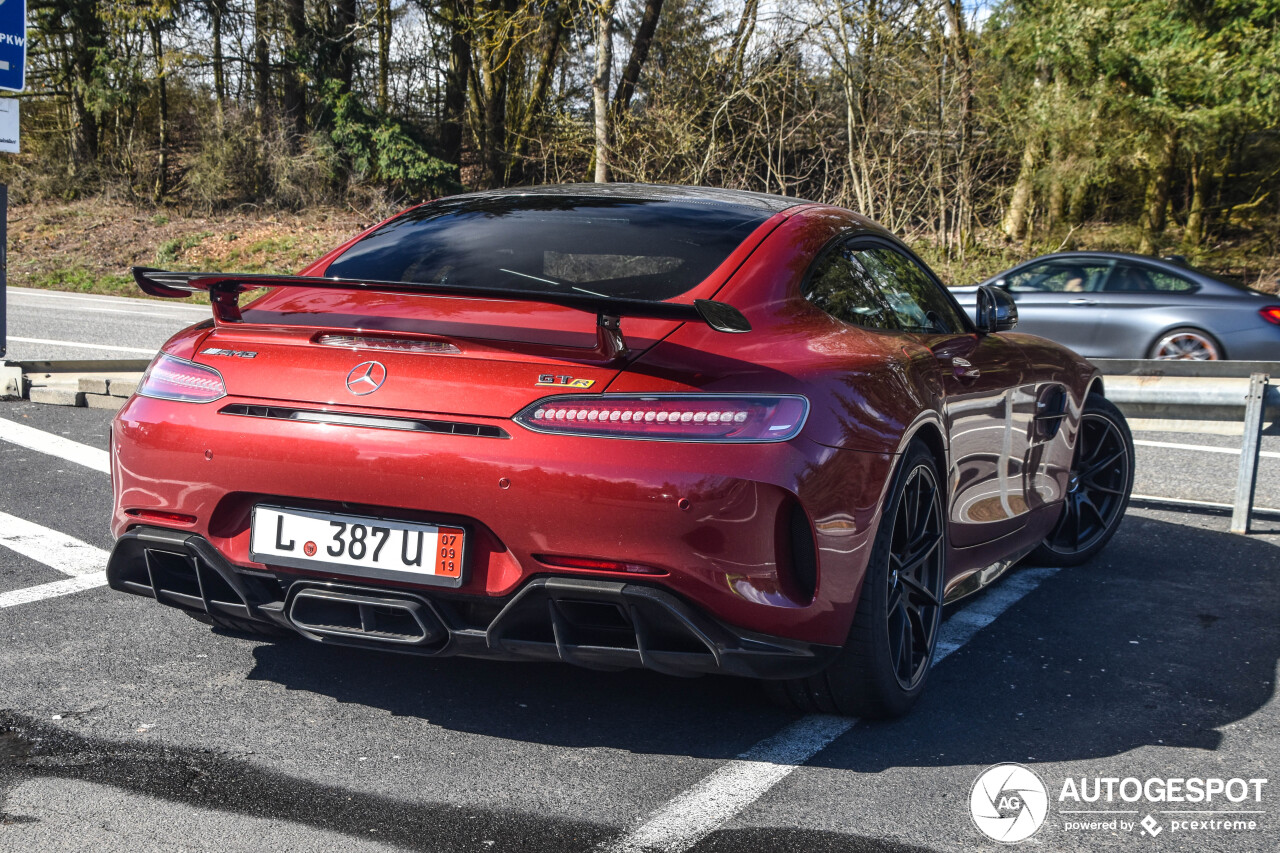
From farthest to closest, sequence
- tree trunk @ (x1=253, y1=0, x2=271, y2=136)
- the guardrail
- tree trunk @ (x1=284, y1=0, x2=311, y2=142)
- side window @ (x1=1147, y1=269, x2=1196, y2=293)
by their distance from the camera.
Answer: tree trunk @ (x1=253, y1=0, x2=271, y2=136), tree trunk @ (x1=284, y1=0, x2=311, y2=142), side window @ (x1=1147, y1=269, x2=1196, y2=293), the guardrail

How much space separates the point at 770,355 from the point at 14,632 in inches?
102

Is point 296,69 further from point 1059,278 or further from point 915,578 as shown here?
point 915,578

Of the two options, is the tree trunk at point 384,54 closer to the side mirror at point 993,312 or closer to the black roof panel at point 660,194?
the black roof panel at point 660,194

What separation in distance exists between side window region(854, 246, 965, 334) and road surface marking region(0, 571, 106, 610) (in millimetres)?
2961

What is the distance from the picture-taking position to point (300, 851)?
7.88 feet

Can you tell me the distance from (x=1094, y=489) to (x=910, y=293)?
1.94m

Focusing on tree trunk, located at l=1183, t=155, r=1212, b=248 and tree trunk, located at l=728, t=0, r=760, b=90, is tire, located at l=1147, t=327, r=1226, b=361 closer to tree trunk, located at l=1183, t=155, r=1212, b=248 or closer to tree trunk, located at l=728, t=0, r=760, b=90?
tree trunk, located at l=1183, t=155, r=1212, b=248

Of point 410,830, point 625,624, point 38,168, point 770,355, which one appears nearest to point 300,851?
point 410,830

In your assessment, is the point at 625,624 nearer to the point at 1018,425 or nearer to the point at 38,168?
the point at 1018,425

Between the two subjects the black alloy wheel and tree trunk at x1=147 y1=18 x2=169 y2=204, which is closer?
the black alloy wheel

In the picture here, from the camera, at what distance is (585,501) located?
8.76ft

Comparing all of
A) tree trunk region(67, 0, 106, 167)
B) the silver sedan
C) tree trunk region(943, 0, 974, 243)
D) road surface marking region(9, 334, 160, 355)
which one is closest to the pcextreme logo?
the silver sedan

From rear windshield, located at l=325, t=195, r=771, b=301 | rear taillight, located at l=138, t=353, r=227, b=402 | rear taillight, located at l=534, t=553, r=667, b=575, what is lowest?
rear taillight, located at l=534, t=553, r=667, b=575

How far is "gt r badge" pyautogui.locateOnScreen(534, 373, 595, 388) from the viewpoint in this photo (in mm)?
2732
